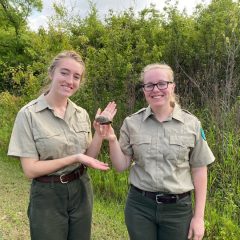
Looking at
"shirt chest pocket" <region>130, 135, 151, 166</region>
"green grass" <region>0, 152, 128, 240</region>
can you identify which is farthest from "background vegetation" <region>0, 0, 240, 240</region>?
"shirt chest pocket" <region>130, 135, 151, 166</region>

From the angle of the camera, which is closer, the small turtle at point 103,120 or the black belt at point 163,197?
the black belt at point 163,197

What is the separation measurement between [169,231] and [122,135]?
2.39 ft

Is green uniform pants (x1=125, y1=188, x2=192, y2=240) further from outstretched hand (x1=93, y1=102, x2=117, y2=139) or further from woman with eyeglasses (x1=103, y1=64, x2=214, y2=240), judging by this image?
outstretched hand (x1=93, y1=102, x2=117, y2=139)

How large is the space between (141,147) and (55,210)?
754 millimetres

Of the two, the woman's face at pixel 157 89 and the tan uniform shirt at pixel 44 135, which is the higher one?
the woman's face at pixel 157 89

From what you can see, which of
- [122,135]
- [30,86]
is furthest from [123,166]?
[30,86]

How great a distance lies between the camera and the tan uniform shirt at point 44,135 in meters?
2.80

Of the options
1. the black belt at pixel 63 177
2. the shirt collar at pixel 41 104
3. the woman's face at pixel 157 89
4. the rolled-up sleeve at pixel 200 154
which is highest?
the woman's face at pixel 157 89

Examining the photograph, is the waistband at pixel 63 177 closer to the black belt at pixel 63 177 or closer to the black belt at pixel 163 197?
the black belt at pixel 63 177

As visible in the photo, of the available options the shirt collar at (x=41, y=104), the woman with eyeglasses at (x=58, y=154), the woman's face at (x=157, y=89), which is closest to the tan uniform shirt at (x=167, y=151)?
the woman's face at (x=157, y=89)

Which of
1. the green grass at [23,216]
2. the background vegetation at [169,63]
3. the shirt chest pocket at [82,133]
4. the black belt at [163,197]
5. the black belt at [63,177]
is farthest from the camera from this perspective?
the background vegetation at [169,63]

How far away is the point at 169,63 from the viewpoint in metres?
7.59

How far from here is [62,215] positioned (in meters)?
2.95

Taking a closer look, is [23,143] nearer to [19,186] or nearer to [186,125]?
[186,125]
